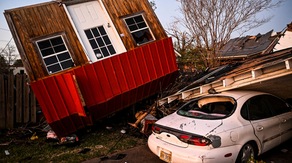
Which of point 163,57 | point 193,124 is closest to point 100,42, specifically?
point 163,57

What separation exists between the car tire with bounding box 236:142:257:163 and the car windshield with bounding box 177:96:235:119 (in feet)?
2.23

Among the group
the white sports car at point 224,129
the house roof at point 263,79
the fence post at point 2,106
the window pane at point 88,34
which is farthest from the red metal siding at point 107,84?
the white sports car at point 224,129

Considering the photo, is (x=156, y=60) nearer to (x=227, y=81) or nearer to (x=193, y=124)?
(x=227, y=81)

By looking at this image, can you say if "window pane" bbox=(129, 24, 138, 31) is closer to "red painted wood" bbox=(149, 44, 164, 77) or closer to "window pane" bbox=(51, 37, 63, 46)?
"red painted wood" bbox=(149, 44, 164, 77)

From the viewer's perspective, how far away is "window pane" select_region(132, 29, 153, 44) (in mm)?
7353

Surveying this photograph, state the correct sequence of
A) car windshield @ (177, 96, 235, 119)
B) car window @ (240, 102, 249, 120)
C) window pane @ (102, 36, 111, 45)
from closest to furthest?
car window @ (240, 102, 249, 120) < car windshield @ (177, 96, 235, 119) < window pane @ (102, 36, 111, 45)

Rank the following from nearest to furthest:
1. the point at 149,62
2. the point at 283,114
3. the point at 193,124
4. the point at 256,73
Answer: the point at 193,124, the point at 256,73, the point at 283,114, the point at 149,62

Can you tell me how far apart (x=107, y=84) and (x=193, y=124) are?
3.81m

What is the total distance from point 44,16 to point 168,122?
5.63 meters

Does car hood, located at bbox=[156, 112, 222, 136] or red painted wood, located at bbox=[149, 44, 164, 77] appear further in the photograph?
red painted wood, located at bbox=[149, 44, 164, 77]

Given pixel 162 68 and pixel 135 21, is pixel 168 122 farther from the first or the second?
pixel 135 21

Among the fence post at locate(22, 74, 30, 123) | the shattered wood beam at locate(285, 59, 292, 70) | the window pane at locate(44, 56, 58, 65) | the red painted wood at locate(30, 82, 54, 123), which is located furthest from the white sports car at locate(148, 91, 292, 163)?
the fence post at locate(22, 74, 30, 123)

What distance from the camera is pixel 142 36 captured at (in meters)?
7.46

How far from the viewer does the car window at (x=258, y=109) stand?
3.68 m
